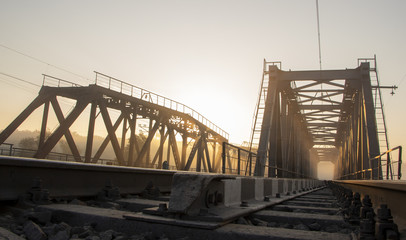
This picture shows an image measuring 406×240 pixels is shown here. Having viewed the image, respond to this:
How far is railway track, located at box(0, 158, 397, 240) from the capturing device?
2.85 meters

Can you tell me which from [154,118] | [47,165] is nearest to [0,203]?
[47,165]

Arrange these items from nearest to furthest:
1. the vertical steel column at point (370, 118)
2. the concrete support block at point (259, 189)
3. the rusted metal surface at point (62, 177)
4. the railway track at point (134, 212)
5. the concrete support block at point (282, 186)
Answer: the railway track at point (134, 212) → the rusted metal surface at point (62, 177) → the concrete support block at point (259, 189) → the concrete support block at point (282, 186) → the vertical steel column at point (370, 118)

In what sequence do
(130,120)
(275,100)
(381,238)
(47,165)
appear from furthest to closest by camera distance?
(130,120), (275,100), (47,165), (381,238)

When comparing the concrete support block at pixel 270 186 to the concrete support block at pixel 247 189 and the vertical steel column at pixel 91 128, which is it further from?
the vertical steel column at pixel 91 128

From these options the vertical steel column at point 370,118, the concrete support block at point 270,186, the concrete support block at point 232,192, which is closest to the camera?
the concrete support block at point 232,192

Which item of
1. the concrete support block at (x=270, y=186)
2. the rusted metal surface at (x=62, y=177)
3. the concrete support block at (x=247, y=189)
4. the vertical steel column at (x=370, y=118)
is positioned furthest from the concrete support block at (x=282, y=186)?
the vertical steel column at (x=370, y=118)

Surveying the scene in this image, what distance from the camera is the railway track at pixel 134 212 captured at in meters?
2.85

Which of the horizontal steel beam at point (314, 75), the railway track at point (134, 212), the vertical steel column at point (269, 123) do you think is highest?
the horizontal steel beam at point (314, 75)

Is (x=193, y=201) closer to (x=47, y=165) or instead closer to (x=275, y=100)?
(x=47, y=165)

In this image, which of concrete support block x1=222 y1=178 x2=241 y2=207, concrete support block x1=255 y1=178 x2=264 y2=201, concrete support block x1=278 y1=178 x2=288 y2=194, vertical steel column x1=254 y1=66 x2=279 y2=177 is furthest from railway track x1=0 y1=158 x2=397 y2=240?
vertical steel column x1=254 y1=66 x2=279 y2=177

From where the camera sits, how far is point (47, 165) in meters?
4.43

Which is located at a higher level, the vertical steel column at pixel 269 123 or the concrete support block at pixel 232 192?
the vertical steel column at pixel 269 123

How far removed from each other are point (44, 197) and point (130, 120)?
2082cm

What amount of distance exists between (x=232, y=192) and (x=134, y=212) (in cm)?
136
